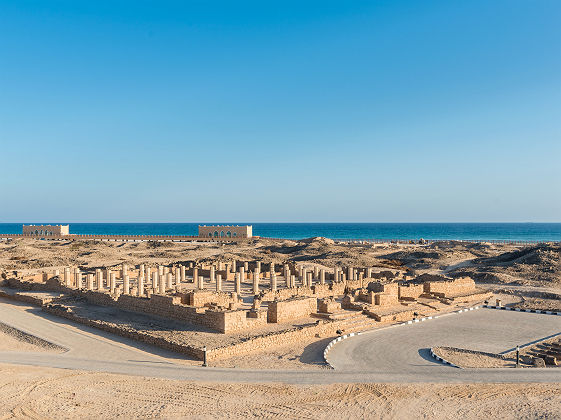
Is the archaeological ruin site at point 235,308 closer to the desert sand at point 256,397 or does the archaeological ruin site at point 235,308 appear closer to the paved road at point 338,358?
the paved road at point 338,358

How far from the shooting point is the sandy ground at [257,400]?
970cm

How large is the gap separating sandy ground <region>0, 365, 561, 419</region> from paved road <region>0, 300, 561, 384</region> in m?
0.63

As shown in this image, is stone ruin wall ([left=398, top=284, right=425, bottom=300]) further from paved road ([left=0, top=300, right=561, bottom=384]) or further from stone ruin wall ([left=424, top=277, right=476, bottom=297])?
paved road ([left=0, top=300, right=561, bottom=384])

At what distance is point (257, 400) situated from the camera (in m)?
10.3

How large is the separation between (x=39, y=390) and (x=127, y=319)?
7.04m

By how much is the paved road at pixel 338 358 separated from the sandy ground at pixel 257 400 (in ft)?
2.07

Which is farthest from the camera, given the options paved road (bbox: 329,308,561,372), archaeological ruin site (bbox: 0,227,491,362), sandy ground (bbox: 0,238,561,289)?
sandy ground (bbox: 0,238,561,289)

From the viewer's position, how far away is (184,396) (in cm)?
1047

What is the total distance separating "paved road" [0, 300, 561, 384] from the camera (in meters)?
11.9

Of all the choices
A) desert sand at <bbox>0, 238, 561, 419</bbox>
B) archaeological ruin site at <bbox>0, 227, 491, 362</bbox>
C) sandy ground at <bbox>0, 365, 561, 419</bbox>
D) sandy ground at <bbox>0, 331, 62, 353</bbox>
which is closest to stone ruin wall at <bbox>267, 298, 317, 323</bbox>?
archaeological ruin site at <bbox>0, 227, 491, 362</bbox>

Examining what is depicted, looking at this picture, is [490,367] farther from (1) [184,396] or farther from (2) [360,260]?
(2) [360,260]

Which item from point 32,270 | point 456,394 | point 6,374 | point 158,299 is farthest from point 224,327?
point 32,270

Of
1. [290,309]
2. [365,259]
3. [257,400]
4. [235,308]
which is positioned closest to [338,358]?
[257,400]

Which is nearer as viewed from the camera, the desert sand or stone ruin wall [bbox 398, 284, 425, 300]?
the desert sand
